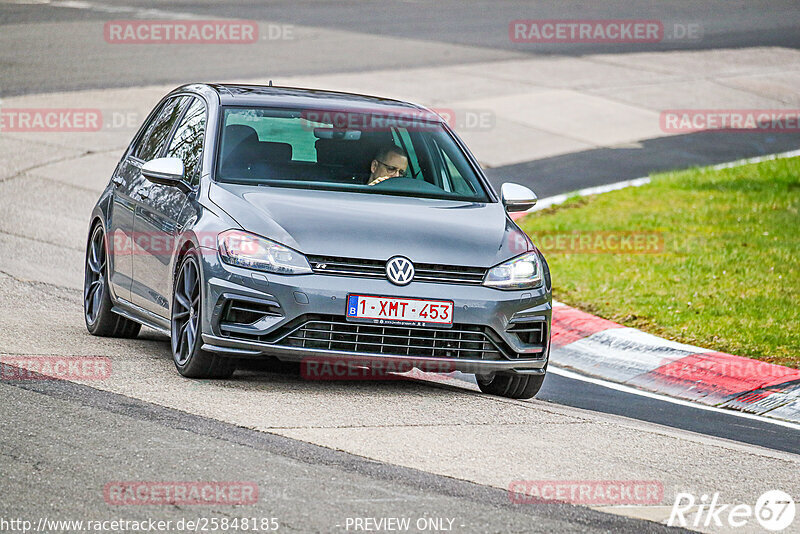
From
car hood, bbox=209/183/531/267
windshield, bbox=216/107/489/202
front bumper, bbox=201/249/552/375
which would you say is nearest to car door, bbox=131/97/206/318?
windshield, bbox=216/107/489/202

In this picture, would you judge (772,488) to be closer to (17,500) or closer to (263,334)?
(263,334)

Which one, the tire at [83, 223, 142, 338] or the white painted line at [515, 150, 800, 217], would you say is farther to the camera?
the white painted line at [515, 150, 800, 217]

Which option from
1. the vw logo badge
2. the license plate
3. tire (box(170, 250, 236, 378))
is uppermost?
the vw logo badge

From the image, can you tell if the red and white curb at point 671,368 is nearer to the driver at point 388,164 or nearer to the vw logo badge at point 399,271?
the driver at point 388,164

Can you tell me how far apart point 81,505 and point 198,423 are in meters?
1.32

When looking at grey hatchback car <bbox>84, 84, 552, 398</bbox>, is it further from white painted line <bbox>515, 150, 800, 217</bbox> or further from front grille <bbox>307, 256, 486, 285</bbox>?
white painted line <bbox>515, 150, 800, 217</bbox>

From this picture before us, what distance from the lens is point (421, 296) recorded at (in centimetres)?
726

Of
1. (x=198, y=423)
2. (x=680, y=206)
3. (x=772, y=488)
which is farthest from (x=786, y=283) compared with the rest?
(x=198, y=423)

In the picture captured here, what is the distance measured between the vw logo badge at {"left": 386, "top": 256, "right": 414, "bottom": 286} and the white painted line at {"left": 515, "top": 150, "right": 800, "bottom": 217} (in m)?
7.92

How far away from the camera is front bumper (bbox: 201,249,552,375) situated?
7.17m

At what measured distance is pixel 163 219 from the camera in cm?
819

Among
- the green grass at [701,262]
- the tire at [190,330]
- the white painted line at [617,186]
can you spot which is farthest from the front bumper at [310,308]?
the white painted line at [617,186]

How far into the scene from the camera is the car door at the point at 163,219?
8.05 m

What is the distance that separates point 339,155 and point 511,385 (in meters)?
1.75
